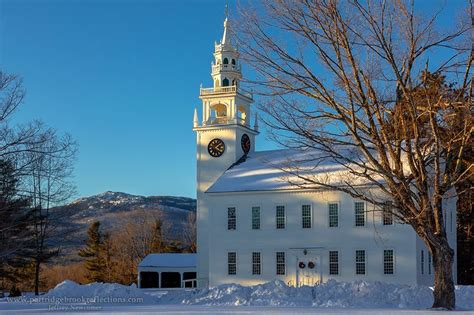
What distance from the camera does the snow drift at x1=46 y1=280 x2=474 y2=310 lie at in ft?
97.0

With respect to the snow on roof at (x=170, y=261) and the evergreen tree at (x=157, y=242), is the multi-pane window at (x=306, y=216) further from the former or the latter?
the evergreen tree at (x=157, y=242)

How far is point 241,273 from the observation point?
1861 inches

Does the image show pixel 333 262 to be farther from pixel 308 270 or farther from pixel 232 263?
pixel 232 263

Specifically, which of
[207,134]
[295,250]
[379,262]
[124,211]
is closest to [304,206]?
[295,250]

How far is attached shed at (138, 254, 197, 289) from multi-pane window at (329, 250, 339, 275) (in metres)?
16.5

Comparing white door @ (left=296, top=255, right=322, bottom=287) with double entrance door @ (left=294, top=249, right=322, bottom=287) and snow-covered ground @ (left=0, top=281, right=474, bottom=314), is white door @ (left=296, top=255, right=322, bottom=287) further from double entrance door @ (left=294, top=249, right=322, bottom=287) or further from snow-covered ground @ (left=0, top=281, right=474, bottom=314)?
snow-covered ground @ (left=0, top=281, right=474, bottom=314)

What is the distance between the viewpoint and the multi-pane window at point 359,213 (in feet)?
145

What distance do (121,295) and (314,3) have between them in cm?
1761

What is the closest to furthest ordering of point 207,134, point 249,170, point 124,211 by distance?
point 249,170, point 207,134, point 124,211

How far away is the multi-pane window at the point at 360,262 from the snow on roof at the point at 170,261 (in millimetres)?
18239

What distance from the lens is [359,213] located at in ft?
146

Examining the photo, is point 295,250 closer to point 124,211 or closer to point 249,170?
point 249,170

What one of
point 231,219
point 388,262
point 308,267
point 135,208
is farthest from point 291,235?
point 135,208

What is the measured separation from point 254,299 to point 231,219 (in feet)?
53.3
